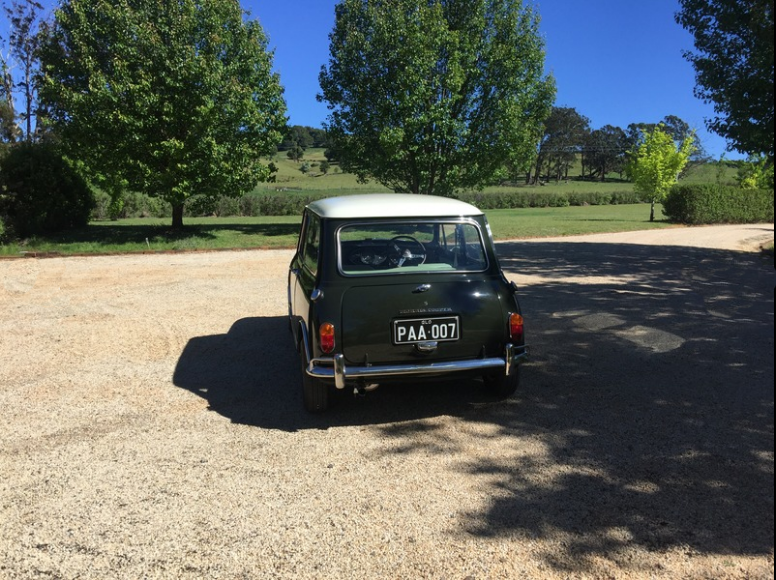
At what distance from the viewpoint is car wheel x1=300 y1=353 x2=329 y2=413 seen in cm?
450

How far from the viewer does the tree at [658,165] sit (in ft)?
105

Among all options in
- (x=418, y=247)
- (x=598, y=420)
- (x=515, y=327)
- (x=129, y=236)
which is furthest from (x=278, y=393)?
(x=129, y=236)

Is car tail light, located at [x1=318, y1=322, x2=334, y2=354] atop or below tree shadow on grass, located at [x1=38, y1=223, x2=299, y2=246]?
below

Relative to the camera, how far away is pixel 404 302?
431 cm

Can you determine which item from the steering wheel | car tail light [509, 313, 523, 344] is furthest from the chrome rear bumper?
the steering wheel

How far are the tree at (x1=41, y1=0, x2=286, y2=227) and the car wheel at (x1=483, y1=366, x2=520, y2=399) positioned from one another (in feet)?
48.8

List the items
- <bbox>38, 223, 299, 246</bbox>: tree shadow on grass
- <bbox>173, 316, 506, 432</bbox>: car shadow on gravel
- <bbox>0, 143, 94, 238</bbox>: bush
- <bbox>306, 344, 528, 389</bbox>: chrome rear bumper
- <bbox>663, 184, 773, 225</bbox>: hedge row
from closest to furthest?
1. <bbox>306, 344, 528, 389</bbox>: chrome rear bumper
2. <bbox>173, 316, 506, 432</bbox>: car shadow on gravel
3. <bbox>0, 143, 94, 238</bbox>: bush
4. <bbox>38, 223, 299, 246</bbox>: tree shadow on grass
5. <bbox>663, 184, 773, 225</bbox>: hedge row

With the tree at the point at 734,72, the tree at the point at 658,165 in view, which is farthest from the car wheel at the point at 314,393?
the tree at the point at 658,165

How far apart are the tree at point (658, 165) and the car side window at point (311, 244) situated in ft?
101

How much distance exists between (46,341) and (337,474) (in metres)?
5.03

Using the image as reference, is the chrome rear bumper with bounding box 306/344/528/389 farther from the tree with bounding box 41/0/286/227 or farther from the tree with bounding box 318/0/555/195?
the tree with bounding box 318/0/555/195

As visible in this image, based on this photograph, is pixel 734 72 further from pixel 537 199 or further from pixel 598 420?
pixel 537 199

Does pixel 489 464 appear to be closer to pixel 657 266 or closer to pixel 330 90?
pixel 657 266

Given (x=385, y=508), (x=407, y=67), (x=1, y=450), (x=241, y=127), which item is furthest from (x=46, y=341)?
(x=407, y=67)
